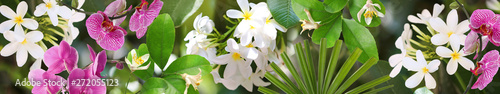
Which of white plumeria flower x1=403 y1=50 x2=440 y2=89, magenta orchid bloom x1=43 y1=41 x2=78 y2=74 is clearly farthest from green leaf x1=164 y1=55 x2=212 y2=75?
white plumeria flower x1=403 y1=50 x2=440 y2=89

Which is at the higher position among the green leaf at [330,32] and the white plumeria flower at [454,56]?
the green leaf at [330,32]

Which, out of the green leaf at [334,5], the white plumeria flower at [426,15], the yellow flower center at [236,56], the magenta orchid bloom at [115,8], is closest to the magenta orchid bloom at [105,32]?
the magenta orchid bloom at [115,8]

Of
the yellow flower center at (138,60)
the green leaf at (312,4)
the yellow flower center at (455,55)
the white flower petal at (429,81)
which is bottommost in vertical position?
the white flower petal at (429,81)

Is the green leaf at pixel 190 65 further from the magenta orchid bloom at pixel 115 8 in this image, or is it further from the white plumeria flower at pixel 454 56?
the white plumeria flower at pixel 454 56

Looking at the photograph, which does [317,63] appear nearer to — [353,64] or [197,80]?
[353,64]

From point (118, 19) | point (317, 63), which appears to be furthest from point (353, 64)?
point (118, 19)

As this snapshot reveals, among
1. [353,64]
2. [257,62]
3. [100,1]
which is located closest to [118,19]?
[100,1]
